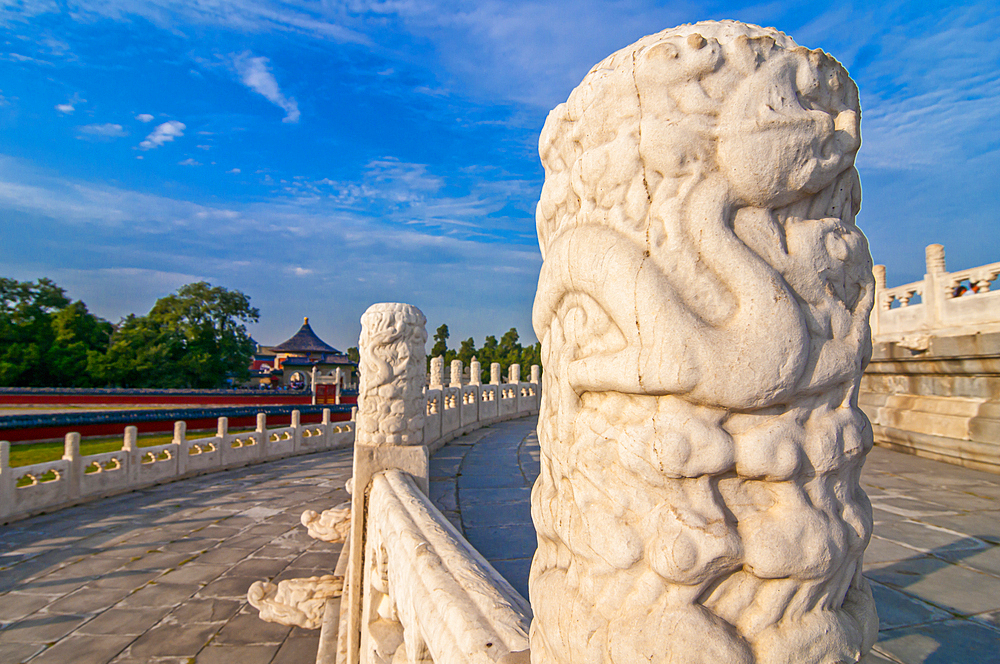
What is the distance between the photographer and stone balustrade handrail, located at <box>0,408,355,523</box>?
6535 millimetres

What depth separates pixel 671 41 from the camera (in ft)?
3.12

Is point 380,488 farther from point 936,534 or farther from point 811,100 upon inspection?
point 936,534

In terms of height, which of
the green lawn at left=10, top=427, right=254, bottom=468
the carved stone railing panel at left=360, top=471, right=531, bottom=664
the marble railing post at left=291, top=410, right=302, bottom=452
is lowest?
the green lawn at left=10, top=427, right=254, bottom=468

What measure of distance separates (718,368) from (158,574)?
5.96 metres

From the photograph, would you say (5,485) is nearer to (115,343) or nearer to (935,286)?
(935,286)

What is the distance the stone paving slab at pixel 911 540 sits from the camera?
2185mm

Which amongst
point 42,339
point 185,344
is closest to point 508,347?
point 185,344

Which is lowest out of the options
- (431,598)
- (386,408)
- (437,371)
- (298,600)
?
(298,600)

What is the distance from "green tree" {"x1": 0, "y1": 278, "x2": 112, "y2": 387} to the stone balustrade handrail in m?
17.1

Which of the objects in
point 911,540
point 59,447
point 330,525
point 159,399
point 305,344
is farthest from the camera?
point 305,344

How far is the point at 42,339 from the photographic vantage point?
76.7ft

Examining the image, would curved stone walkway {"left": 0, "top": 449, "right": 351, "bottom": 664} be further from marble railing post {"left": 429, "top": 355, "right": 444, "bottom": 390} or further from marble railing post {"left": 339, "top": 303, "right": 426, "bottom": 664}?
marble railing post {"left": 429, "top": 355, "right": 444, "bottom": 390}

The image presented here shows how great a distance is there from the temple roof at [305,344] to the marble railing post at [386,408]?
35908 mm

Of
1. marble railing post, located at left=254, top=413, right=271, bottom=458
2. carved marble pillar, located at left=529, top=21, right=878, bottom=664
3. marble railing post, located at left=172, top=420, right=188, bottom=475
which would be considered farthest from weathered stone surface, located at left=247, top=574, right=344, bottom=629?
marble railing post, located at left=254, top=413, right=271, bottom=458
